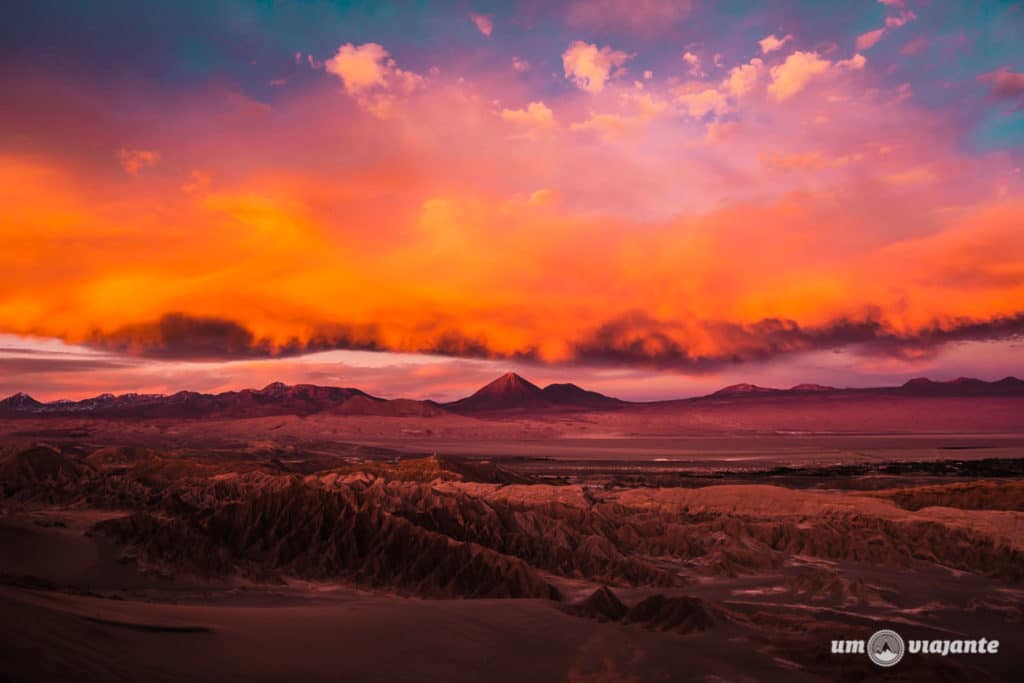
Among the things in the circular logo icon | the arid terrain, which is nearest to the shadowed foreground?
the arid terrain

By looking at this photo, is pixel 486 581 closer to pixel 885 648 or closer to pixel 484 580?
pixel 484 580

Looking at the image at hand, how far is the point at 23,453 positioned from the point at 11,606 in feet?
212

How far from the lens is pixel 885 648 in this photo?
20625 mm

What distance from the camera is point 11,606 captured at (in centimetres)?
1208

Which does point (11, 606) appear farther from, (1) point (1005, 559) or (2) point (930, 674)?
(1) point (1005, 559)

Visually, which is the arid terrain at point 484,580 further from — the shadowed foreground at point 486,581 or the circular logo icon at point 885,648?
the circular logo icon at point 885,648

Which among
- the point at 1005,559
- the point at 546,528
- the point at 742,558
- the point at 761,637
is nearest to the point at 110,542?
the point at 546,528

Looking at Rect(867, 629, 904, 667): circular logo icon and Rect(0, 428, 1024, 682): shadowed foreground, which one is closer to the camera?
Rect(0, 428, 1024, 682): shadowed foreground

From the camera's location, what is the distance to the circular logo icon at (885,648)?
1952cm

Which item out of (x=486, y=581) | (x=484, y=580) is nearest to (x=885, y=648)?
(x=486, y=581)

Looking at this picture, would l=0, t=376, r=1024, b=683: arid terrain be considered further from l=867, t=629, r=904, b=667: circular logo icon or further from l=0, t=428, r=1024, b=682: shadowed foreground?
l=867, t=629, r=904, b=667: circular logo icon

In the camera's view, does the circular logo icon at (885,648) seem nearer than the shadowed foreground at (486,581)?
No

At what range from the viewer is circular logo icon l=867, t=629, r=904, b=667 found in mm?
19516

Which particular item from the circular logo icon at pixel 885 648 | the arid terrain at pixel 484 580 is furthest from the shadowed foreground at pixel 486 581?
the circular logo icon at pixel 885 648
